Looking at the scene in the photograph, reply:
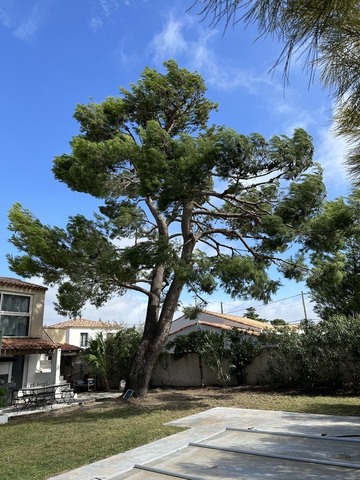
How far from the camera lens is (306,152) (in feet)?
38.4

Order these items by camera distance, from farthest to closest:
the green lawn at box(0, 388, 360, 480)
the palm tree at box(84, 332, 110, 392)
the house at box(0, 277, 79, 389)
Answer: the palm tree at box(84, 332, 110, 392), the house at box(0, 277, 79, 389), the green lawn at box(0, 388, 360, 480)

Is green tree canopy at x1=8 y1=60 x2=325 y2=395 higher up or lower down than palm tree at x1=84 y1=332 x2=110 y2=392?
higher up

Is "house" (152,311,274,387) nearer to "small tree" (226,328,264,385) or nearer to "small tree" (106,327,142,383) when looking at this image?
"small tree" (226,328,264,385)

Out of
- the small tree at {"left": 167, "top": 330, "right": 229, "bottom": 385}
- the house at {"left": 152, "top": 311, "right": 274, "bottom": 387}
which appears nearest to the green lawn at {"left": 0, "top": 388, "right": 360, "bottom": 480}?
the small tree at {"left": 167, "top": 330, "right": 229, "bottom": 385}

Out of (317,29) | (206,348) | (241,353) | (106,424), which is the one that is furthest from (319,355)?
(317,29)

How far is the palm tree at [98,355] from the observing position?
17500 mm

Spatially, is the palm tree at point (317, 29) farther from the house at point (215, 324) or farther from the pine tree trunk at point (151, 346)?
the house at point (215, 324)

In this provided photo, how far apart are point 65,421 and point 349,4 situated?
432 inches

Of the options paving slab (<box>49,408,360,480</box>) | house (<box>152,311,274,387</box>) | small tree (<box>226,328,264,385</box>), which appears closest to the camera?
paving slab (<box>49,408,360,480</box>)

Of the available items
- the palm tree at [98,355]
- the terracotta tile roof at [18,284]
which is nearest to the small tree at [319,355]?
the palm tree at [98,355]

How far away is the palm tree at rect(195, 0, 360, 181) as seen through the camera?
316 centimetres

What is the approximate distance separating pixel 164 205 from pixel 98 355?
32.8 feet

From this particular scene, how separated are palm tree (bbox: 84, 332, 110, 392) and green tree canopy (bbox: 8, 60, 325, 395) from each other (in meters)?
4.44

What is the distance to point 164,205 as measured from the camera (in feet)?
35.3
